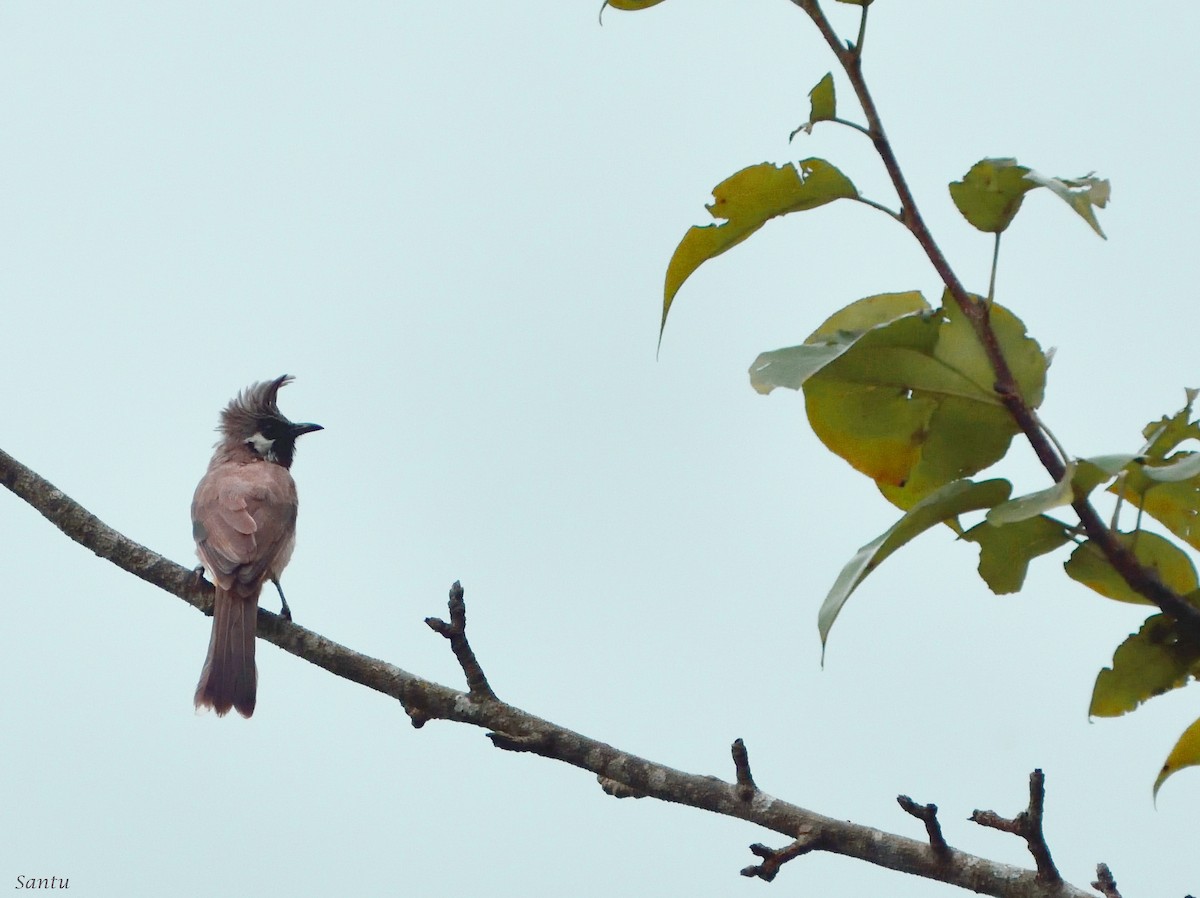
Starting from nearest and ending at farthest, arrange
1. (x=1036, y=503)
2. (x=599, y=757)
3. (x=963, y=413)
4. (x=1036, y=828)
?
1. (x=1036, y=503)
2. (x=963, y=413)
3. (x=1036, y=828)
4. (x=599, y=757)

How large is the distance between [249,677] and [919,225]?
17.7 ft

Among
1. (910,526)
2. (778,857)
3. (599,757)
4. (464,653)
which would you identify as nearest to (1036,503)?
(910,526)

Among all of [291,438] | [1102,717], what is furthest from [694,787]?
[291,438]

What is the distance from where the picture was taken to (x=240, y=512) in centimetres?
739

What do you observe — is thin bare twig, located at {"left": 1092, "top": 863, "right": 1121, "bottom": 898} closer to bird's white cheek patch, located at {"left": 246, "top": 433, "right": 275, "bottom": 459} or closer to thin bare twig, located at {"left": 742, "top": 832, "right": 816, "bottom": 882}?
thin bare twig, located at {"left": 742, "top": 832, "right": 816, "bottom": 882}

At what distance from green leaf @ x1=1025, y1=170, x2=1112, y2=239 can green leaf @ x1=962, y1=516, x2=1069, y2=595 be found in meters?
0.46

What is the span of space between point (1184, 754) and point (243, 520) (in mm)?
6015

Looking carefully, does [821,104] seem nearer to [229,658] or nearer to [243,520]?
[229,658]

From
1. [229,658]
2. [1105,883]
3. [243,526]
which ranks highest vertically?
[243,526]

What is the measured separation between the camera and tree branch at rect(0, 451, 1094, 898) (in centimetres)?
275

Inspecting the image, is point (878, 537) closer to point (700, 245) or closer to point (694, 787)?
point (700, 245)

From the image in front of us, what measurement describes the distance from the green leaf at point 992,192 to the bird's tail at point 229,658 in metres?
5.11

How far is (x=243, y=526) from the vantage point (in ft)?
23.5

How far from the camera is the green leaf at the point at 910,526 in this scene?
176 centimetres
